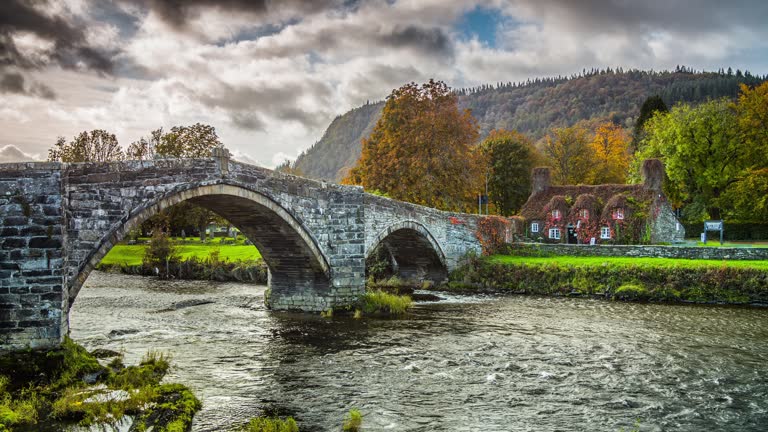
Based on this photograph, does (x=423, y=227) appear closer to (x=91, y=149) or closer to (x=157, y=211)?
(x=157, y=211)

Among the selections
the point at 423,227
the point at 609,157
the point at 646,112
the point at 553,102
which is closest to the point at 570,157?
the point at 609,157

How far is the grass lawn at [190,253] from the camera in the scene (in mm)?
Result: 33281

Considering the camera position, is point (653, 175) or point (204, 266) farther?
point (653, 175)

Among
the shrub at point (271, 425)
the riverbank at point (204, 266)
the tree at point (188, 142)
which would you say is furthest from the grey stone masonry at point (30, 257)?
the tree at point (188, 142)

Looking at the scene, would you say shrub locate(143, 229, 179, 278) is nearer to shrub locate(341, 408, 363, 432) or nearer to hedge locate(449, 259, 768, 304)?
hedge locate(449, 259, 768, 304)

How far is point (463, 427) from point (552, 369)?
13.1 feet

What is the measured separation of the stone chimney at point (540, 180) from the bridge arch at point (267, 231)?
24637 millimetres

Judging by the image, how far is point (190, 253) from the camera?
120 ft

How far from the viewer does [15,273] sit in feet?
35.4

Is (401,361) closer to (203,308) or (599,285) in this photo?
(203,308)

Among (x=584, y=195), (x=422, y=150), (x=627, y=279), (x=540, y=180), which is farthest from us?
(x=540, y=180)

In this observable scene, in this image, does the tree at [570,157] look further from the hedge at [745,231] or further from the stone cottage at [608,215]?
the stone cottage at [608,215]

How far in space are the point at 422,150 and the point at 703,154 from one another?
23.8m

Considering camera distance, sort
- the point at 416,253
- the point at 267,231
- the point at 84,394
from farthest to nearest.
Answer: the point at 416,253 < the point at 267,231 < the point at 84,394
